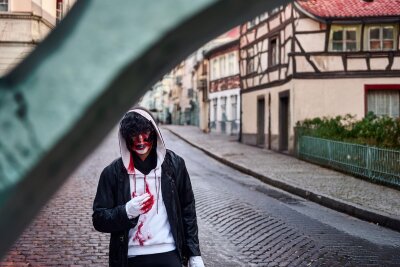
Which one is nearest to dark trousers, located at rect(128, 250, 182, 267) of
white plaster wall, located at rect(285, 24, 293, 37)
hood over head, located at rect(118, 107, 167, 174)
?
hood over head, located at rect(118, 107, 167, 174)

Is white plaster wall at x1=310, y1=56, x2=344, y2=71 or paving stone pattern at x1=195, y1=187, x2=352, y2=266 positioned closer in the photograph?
paving stone pattern at x1=195, y1=187, x2=352, y2=266

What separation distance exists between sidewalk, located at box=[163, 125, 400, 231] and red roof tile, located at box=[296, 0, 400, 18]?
6044 millimetres

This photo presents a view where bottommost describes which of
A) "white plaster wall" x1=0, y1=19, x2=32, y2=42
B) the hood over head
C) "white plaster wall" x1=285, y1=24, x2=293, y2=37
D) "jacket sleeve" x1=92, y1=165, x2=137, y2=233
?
"jacket sleeve" x1=92, y1=165, x2=137, y2=233

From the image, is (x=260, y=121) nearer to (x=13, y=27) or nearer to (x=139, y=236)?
(x=13, y=27)

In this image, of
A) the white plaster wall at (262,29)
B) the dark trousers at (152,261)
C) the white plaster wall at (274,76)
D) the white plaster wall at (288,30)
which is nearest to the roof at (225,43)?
the white plaster wall at (262,29)

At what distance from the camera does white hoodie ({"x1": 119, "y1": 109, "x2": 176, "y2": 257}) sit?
3292 mm

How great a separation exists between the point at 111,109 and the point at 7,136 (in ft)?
0.50

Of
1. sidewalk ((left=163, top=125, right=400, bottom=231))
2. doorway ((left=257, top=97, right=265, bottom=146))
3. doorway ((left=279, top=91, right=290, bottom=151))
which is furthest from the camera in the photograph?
doorway ((left=257, top=97, right=265, bottom=146))

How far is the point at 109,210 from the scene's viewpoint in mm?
3293

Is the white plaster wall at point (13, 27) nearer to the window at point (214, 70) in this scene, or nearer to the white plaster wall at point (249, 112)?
the white plaster wall at point (249, 112)

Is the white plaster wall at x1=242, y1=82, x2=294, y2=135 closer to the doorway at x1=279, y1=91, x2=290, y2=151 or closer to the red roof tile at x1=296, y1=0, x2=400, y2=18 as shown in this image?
the doorway at x1=279, y1=91, x2=290, y2=151

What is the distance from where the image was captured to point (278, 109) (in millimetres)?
24953

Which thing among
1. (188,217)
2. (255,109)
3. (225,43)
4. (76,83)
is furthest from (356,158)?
(225,43)

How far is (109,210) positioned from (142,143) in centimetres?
44
